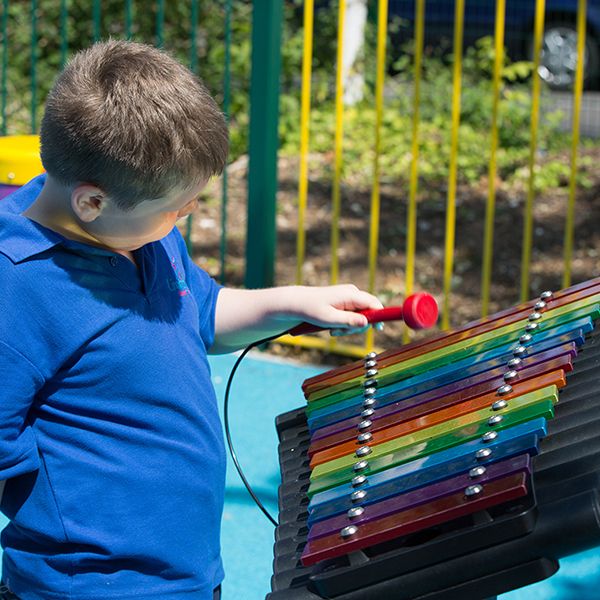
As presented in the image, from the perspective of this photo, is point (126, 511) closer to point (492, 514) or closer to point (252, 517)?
point (492, 514)

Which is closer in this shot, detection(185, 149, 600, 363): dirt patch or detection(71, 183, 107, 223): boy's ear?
detection(71, 183, 107, 223): boy's ear

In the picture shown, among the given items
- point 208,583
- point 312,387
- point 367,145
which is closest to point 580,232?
point 367,145

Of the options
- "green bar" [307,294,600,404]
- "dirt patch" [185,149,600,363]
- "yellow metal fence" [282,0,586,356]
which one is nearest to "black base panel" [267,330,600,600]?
"green bar" [307,294,600,404]

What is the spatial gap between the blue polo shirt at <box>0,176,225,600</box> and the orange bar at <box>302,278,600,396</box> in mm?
421

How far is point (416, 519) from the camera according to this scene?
5.21ft

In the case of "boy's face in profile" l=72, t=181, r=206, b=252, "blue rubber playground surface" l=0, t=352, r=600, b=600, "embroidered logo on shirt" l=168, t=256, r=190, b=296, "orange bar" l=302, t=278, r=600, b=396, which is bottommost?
"blue rubber playground surface" l=0, t=352, r=600, b=600

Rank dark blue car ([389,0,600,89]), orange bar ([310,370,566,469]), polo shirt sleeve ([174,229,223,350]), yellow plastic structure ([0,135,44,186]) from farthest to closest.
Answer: dark blue car ([389,0,600,89]), yellow plastic structure ([0,135,44,186]), polo shirt sleeve ([174,229,223,350]), orange bar ([310,370,566,469])

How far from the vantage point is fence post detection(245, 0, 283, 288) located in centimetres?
477

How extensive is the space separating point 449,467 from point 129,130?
0.70 m

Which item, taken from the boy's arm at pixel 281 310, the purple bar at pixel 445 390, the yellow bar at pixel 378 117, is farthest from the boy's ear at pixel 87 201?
the yellow bar at pixel 378 117

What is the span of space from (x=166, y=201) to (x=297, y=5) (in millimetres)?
7671

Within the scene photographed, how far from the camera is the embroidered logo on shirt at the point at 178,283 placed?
197 centimetres

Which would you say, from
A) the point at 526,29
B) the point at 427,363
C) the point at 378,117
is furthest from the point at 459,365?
the point at 526,29

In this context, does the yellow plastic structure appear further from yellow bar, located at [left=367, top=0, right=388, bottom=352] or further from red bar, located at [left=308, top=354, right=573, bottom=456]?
red bar, located at [left=308, top=354, right=573, bottom=456]
